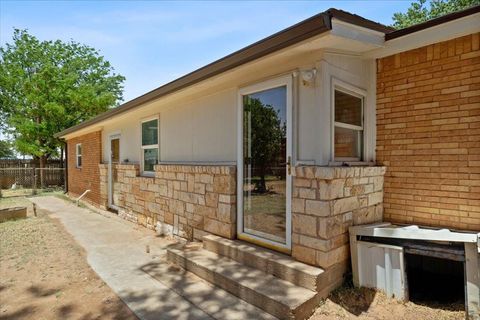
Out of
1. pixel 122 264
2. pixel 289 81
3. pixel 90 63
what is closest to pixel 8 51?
pixel 90 63

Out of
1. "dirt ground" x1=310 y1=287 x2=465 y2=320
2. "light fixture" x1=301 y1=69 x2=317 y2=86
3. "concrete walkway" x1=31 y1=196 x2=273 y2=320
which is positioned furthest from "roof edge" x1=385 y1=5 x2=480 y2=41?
"concrete walkway" x1=31 y1=196 x2=273 y2=320

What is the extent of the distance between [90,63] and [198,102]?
2180 centimetres

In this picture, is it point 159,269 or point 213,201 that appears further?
point 213,201

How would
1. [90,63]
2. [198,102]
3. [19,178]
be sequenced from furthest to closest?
[90,63]
[19,178]
[198,102]

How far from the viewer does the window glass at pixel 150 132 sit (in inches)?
277

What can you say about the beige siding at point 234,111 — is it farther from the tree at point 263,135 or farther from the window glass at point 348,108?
the tree at point 263,135

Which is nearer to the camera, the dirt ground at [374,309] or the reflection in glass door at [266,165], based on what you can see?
the dirt ground at [374,309]

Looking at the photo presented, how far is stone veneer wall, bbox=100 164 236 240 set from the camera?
4484 millimetres

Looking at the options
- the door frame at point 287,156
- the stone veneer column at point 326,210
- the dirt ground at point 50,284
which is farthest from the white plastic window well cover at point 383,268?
the dirt ground at point 50,284

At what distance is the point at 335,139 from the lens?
356 cm

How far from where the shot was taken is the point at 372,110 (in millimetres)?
3982

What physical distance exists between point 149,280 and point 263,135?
248 centimetres

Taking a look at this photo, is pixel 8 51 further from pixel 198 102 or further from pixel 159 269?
pixel 159 269

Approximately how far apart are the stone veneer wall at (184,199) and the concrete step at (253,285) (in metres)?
0.60
